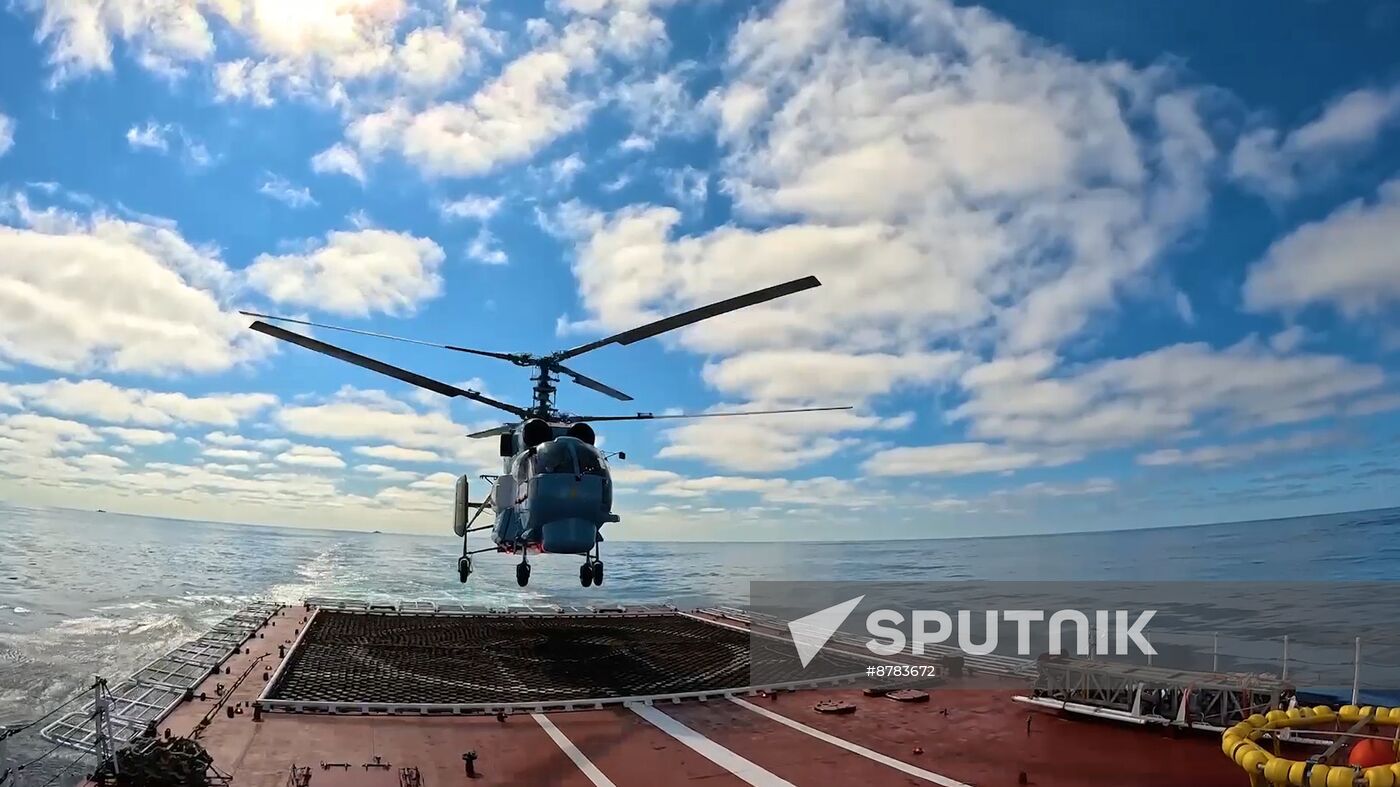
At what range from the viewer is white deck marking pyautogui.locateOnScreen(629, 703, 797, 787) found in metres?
12.3

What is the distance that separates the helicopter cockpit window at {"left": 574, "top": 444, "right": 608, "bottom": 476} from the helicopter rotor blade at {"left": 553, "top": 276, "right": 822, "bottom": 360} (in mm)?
3134

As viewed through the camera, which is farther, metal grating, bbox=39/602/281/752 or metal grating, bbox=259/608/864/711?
metal grating, bbox=259/608/864/711

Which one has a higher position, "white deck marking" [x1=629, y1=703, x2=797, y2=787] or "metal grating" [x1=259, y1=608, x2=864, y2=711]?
"white deck marking" [x1=629, y1=703, x2=797, y2=787]

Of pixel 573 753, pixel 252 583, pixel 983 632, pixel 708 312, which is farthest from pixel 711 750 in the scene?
pixel 252 583

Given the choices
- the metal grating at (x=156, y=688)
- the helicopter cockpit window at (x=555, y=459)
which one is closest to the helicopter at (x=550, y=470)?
the helicopter cockpit window at (x=555, y=459)

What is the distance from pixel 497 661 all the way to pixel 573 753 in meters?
8.82

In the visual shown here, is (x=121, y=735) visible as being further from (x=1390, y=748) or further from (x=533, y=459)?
(x=1390, y=748)

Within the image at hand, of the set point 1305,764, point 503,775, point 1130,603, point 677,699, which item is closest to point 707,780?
point 503,775

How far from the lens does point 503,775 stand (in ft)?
40.2

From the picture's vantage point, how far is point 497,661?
21.4 metres

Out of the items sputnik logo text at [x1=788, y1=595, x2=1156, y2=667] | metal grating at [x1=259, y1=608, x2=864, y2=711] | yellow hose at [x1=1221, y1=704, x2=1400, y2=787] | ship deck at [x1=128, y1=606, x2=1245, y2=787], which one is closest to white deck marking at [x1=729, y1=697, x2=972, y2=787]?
ship deck at [x1=128, y1=606, x2=1245, y2=787]

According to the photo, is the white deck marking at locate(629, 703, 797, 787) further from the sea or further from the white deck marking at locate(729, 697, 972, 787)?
the sea

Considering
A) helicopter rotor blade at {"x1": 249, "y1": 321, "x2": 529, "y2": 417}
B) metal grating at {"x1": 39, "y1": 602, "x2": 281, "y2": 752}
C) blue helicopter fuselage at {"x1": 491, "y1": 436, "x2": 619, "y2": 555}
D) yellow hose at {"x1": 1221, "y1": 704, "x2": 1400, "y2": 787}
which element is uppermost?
helicopter rotor blade at {"x1": 249, "y1": 321, "x2": 529, "y2": 417}

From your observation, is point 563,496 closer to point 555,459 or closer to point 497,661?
point 555,459
